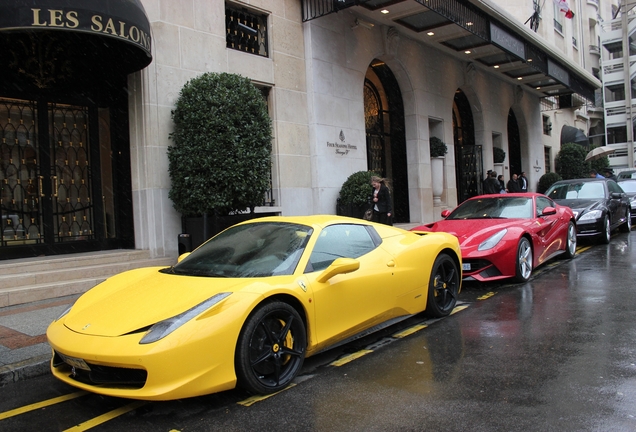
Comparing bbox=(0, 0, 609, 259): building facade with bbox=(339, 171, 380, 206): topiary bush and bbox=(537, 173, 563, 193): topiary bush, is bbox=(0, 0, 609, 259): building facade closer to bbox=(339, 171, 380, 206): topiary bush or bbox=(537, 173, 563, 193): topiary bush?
bbox=(339, 171, 380, 206): topiary bush

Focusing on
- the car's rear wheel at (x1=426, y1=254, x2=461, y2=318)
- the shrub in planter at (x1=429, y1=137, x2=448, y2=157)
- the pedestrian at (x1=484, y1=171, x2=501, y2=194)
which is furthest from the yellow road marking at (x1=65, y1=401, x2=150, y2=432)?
the pedestrian at (x1=484, y1=171, x2=501, y2=194)

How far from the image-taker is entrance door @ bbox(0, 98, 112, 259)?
28.8 ft

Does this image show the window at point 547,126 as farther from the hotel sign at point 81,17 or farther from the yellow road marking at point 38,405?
the yellow road marking at point 38,405

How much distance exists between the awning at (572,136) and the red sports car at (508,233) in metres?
25.4

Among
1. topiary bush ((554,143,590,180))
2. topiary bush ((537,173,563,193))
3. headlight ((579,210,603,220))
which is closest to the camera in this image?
headlight ((579,210,603,220))

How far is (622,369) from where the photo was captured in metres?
4.15

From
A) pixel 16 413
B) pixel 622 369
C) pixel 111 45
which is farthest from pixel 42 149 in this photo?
pixel 622 369

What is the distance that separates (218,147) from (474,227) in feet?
14.9

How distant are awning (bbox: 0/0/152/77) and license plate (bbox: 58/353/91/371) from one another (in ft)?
17.1

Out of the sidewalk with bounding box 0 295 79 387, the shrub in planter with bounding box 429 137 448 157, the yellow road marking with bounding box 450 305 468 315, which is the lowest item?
the yellow road marking with bounding box 450 305 468 315

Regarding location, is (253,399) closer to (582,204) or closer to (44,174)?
(44,174)

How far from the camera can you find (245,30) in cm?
1201

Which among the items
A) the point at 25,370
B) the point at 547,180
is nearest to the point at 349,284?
the point at 25,370

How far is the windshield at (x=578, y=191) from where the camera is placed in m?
13.0
